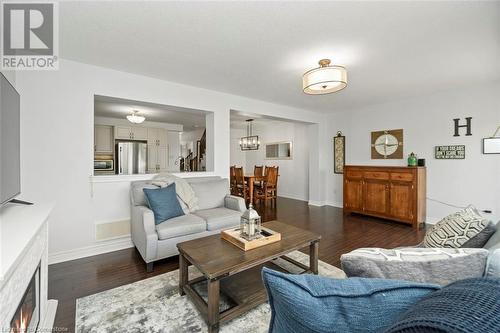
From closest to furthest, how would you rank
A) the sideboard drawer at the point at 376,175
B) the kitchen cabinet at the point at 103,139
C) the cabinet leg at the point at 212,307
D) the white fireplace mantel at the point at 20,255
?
the white fireplace mantel at the point at 20,255
the cabinet leg at the point at 212,307
the sideboard drawer at the point at 376,175
the kitchen cabinet at the point at 103,139

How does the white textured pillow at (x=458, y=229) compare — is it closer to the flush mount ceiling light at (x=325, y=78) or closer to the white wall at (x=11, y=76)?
the flush mount ceiling light at (x=325, y=78)

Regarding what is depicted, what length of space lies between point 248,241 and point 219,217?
3.45ft

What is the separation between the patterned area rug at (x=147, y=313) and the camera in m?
1.58

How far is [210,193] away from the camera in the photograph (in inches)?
132

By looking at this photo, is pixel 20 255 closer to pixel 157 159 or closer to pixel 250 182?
pixel 250 182

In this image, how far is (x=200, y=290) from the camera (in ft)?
6.63

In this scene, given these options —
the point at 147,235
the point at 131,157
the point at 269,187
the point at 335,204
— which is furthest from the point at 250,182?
the point at 147,235

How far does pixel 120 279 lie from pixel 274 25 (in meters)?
2.82

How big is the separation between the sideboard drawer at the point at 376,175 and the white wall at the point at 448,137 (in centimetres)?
61

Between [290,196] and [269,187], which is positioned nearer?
[269,187]

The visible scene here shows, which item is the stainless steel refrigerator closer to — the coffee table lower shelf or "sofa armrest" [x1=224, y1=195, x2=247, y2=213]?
"sofa armrest" [x1=224, y1=195, x2=247, y2=213]

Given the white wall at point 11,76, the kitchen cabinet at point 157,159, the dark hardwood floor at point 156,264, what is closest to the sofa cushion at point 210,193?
the dark hardwood floor at point 156,264

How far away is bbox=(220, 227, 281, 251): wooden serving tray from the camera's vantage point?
6.17 ft

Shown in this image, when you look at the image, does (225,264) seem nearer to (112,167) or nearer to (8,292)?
(8,292)
